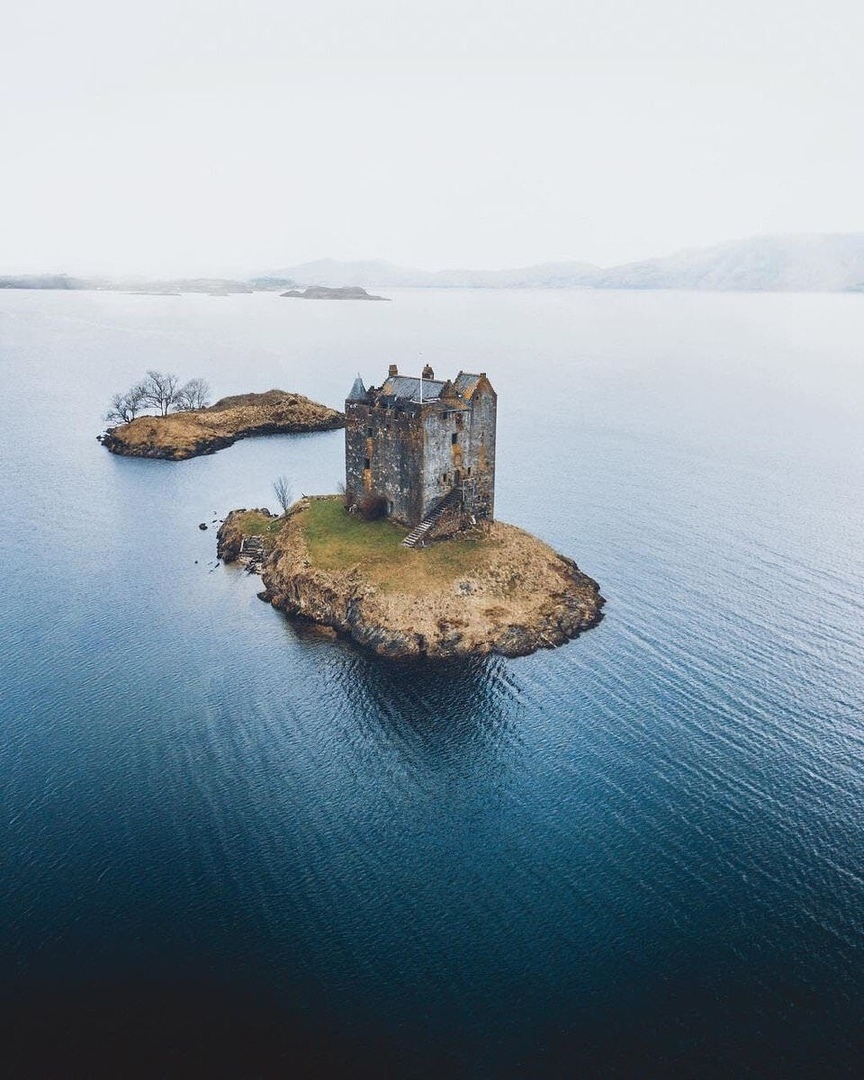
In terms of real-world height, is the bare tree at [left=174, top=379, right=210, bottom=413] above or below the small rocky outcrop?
above

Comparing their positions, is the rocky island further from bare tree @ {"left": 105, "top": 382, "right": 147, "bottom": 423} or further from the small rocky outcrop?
the small rocky outcrop

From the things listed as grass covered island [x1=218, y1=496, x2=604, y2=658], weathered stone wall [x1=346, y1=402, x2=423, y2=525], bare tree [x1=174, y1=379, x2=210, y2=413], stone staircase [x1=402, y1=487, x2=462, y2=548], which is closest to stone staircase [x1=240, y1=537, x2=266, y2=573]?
grass covered island [x1=218, y1=496, x2=604, y2=658]

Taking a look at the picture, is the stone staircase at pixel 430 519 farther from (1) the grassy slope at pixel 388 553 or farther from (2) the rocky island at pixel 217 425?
(2) the rocky island at pixel 217 425

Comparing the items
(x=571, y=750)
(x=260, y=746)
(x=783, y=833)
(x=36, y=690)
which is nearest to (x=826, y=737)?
(x=783, y=833)

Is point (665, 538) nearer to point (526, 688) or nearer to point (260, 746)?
point (526, 688)

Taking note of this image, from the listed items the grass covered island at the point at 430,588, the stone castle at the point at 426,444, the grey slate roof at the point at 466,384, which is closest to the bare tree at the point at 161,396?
the grass covered island at the point at 430,588

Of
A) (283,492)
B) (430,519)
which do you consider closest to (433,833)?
(430,519)
